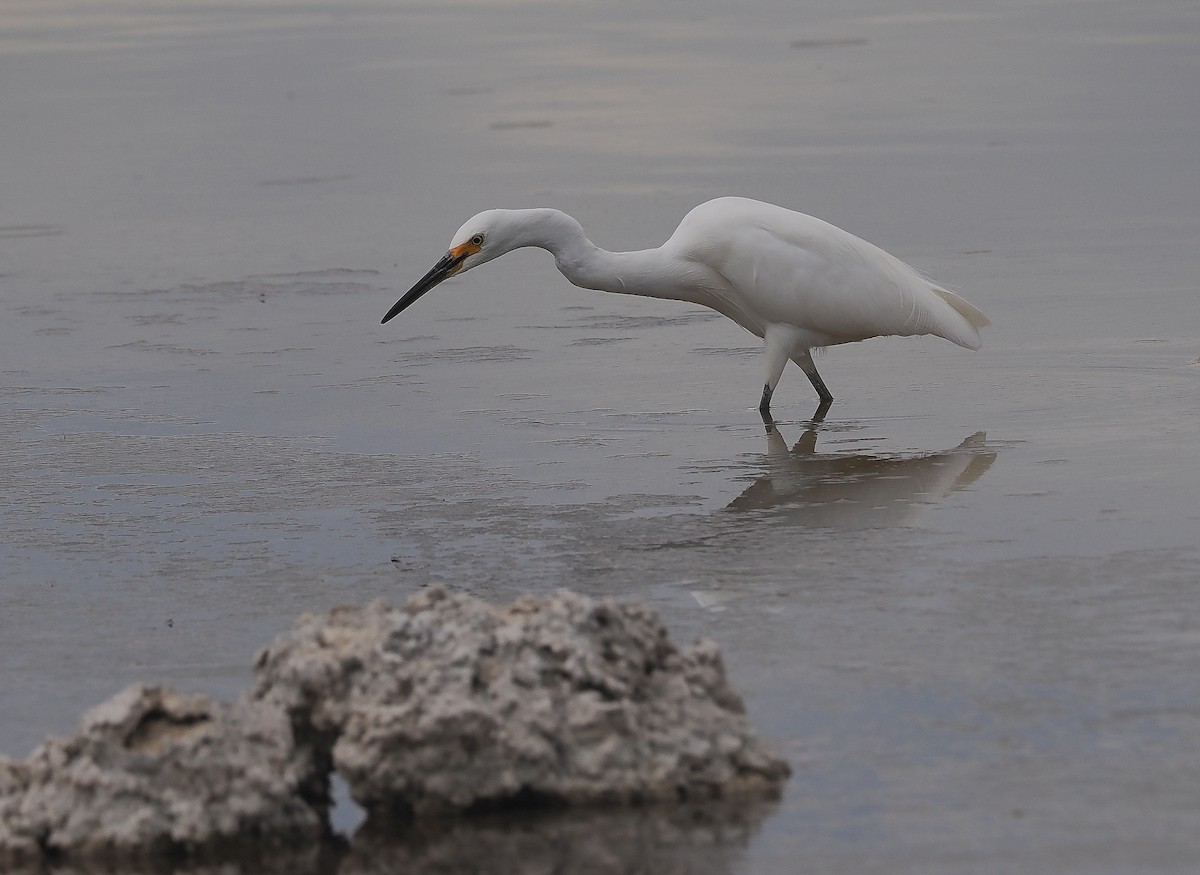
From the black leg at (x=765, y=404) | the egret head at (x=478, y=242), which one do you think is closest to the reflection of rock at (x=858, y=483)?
the black leg at (x=765, y=404)

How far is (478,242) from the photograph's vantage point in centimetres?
879

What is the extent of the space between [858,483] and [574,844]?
3.57 m

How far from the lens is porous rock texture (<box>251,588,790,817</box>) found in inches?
150

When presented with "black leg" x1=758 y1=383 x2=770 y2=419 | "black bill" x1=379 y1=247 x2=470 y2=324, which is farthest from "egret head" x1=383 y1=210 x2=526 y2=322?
"black leg" x1=758 y1=383 x2=770 y2=419

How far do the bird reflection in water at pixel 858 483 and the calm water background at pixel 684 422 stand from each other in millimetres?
35

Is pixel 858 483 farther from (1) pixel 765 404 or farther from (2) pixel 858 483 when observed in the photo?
(1) pixel 765 404

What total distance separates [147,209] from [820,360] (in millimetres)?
6632

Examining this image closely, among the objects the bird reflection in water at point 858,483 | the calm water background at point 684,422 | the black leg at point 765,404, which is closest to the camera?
the calm water background at point 684,422

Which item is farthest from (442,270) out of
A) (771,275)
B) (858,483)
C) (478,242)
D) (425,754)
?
(425,754)

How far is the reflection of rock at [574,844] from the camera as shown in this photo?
3.66m

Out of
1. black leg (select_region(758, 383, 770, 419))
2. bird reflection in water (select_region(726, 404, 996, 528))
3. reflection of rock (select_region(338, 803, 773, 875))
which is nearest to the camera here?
reflection of rock (select_region(338, 803, 773, 875))

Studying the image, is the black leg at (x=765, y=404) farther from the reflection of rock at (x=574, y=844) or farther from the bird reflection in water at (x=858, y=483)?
the reflection of rock at (x=574, y=844)

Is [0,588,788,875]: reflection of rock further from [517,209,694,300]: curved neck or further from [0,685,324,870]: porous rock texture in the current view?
[517,209,694,300]: curved neck

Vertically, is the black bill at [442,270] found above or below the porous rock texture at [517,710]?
below
